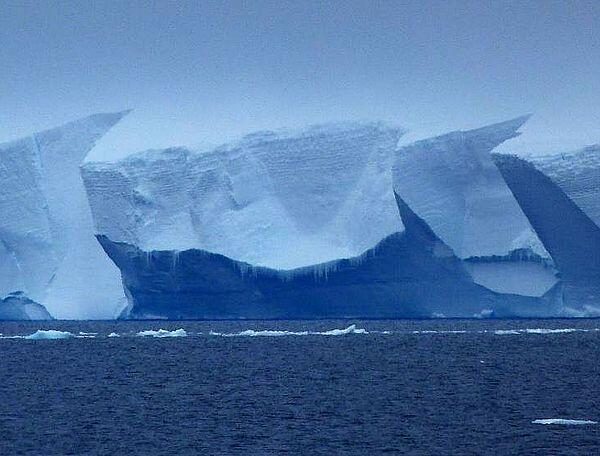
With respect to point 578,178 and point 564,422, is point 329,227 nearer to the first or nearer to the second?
point 578,178

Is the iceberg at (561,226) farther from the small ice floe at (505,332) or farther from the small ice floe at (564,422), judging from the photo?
the small ice floe at (564,422)

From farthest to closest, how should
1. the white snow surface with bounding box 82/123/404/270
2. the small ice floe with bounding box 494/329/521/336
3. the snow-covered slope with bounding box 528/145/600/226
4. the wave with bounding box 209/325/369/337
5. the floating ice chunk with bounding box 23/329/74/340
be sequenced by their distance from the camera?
the wave with bounding box 209/325/369/337 → the small ice floe with bounding box 494/329/521/336 → the white snow surface with bounding box 82/123/404/270 → the floating ice chunk with bounding box 23/329/74/340 → the snow-covered slope with bounding box 528/145/600/226

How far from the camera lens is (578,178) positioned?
77.5 feet

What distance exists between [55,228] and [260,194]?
205 inches

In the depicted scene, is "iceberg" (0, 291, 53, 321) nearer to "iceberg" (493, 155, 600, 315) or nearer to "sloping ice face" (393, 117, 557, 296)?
"sloping ice face" (393, 117, 557, 296)

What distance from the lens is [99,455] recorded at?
10.9 metres

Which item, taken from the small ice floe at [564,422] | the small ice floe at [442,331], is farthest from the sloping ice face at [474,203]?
the small ice floe at [564,422]

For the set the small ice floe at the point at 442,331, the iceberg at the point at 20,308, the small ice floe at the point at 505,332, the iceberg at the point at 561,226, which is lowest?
the small ice floe at the point at 505,332

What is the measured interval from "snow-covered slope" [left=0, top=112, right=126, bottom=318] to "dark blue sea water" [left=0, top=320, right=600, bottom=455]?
1559 mm

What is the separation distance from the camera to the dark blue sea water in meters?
11.5

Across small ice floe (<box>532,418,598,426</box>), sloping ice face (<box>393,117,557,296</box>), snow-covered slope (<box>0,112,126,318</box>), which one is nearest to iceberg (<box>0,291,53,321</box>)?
snow-covered slope (<box>0,112,126,318</box>)

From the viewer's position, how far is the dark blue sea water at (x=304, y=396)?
11.5m

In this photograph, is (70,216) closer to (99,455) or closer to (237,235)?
(237,235)

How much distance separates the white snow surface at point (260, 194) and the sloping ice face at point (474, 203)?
2.14 ft
